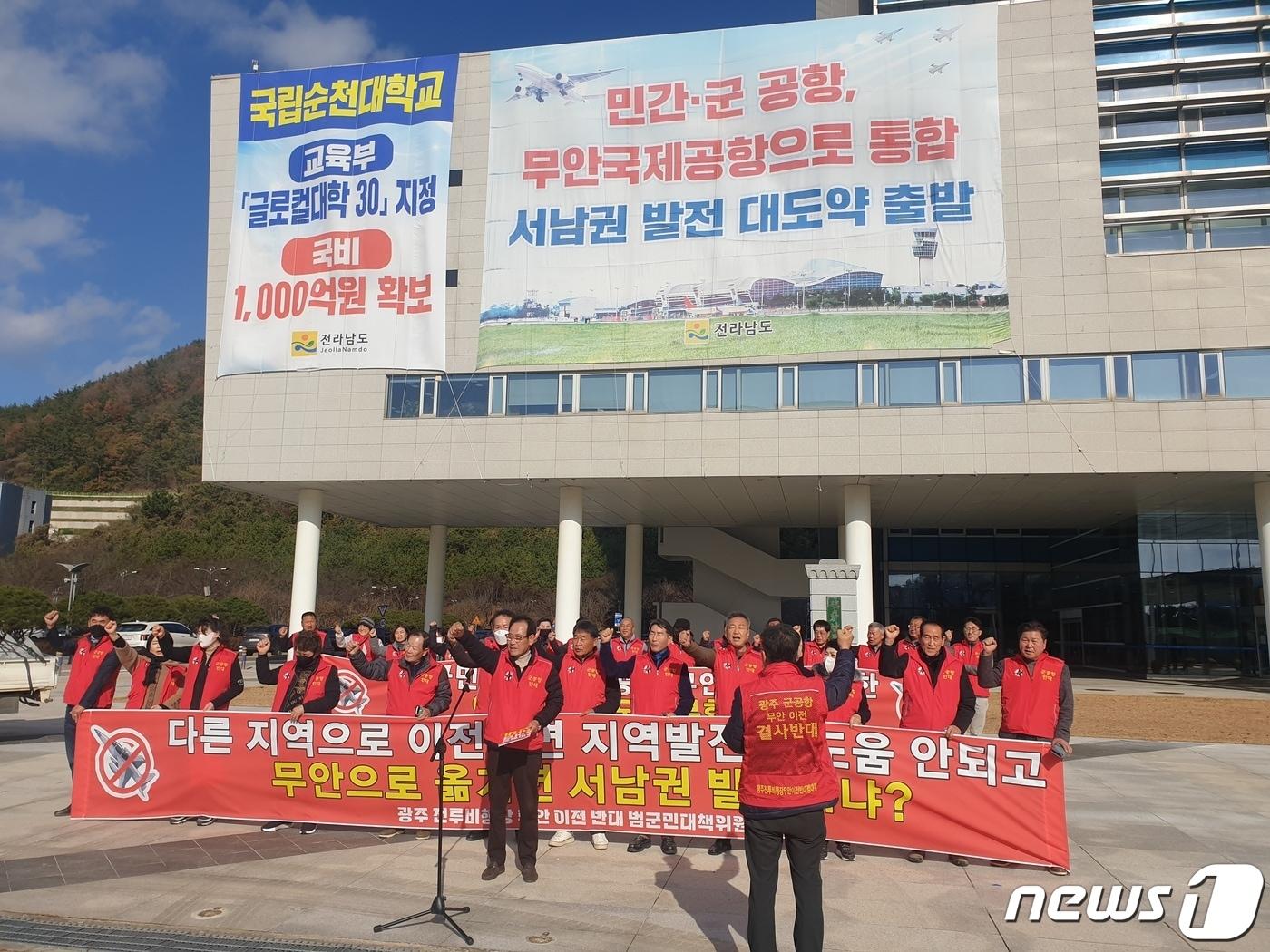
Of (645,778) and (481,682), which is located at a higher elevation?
(481,682)

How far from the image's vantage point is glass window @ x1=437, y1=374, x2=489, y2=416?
26.2 meters

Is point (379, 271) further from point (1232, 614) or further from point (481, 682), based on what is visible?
point (1232, 614)

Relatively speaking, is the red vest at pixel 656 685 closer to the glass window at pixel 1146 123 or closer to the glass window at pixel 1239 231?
the glass window at pixel 1239 231

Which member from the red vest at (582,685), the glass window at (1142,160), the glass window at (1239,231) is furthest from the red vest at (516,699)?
the glass window at (1142,160)

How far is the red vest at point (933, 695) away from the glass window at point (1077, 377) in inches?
702

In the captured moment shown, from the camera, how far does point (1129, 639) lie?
31188 mm

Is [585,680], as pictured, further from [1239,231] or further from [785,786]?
[1239,231]

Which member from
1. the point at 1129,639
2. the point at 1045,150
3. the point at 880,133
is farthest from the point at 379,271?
the point at 1129,639

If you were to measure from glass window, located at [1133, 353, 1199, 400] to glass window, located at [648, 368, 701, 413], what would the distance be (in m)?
11.4

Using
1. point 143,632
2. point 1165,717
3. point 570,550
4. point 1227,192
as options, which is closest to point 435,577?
point 143,632

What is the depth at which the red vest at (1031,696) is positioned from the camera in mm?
7512

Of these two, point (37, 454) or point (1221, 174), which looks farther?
point (37, 454)

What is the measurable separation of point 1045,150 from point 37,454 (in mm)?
103222

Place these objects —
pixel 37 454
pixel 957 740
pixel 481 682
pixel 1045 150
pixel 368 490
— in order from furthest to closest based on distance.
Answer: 1. pixel 37 454
2. pixel 368 490
3. pixel 1045 150
4. pixel 481 682
5. pixel 957 740
